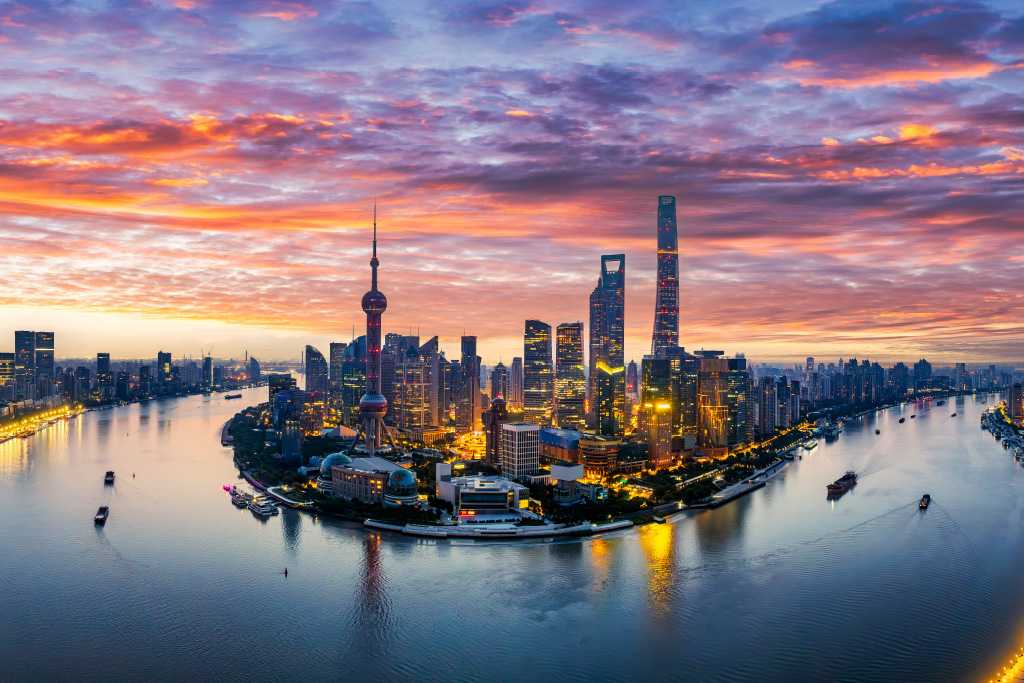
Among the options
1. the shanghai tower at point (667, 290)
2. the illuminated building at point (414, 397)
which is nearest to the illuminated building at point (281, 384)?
the illuminated building at point (414, 397)

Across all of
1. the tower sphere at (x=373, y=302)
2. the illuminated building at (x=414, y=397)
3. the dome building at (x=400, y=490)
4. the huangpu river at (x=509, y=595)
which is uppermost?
the tower sphere at (x=373, y=302)

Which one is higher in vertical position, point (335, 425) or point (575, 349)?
point (575, 349)

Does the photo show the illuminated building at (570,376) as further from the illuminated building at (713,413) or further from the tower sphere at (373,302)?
the tower sphere at (373,302)

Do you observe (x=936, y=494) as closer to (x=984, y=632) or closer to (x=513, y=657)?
(x=984, y=632)

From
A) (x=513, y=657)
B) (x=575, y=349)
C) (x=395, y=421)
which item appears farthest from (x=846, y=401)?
(x=513, y=657)

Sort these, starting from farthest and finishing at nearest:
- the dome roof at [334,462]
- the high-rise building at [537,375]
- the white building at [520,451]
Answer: the high-rise building at [537,375], the white building at [520,451], the dome roof at [334,462]

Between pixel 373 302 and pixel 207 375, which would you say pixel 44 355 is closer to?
pixel 207 375

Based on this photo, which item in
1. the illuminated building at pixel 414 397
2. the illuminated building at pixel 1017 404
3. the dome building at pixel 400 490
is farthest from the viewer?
the illuminated building at pixel 1017 404
